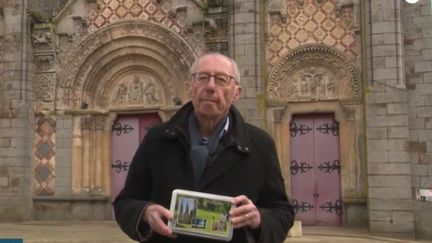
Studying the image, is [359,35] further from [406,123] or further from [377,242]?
[377,242]

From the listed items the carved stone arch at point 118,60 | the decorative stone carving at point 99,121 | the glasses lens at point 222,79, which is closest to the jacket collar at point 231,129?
the glasses lens at point 222,79

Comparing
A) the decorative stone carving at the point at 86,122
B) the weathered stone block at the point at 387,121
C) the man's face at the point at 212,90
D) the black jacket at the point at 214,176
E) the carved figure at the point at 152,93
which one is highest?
the carved figure at the point at 152,93

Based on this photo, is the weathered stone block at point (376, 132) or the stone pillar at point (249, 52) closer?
the weathered stone block at point (376, 132)

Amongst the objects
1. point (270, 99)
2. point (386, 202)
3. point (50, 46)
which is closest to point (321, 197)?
point (386, 202)

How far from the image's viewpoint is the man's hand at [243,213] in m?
2.26

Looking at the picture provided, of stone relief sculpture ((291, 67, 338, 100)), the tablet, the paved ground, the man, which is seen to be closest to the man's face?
the man

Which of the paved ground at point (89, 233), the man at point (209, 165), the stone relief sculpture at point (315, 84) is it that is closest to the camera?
the man at point (209, 165)

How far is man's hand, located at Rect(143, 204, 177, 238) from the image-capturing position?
7.50 feet

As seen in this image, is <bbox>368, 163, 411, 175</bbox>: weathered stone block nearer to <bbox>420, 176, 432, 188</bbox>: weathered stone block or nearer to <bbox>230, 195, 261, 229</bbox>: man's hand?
<bbox>420, 176, 432, 188</bbox>: weathered stone block

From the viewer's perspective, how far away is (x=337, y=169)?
12.4 meters

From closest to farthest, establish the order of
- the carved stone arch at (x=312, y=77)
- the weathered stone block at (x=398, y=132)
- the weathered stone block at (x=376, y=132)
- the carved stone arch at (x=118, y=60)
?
the weathered stone block at (x=398, y=132)
the weathered stone block at (x=376, y=132)
the carved stone arch at (x=312, y=77)
the carved stone arch at (x=118, y=60)

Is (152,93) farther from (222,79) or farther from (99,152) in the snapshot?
(222,79)

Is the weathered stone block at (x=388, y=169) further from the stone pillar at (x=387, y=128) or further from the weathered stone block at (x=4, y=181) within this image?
the weathered stone block at (x=4, y=181)

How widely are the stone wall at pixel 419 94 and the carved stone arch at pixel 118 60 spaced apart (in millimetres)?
4988
